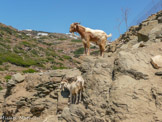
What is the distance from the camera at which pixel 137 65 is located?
586 cm

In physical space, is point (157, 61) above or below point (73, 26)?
below

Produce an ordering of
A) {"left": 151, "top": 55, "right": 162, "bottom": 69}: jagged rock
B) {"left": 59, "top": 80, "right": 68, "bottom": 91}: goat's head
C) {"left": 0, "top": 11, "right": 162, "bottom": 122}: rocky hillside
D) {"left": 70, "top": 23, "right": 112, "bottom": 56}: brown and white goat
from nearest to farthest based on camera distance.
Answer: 1. {"left": 0, "top": 11, "right": 162, "bottom": 122}: rocky hillside
2. {"left": 151, "top": 55, "right": 162, "bottom": 69}: jagged rock
3. {"left": 59, "top": 80, "right": 68, "bottom": 91}: goat's head
4. {"left": 70, "top": 23, "right": 112, "bottom": 56}: brown and white goat

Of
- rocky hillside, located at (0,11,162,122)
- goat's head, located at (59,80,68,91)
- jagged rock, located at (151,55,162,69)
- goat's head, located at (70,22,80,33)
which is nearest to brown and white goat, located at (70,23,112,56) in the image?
goat's head, located at (70,22,80,33)

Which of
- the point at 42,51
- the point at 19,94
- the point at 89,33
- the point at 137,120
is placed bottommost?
the point at 137,120

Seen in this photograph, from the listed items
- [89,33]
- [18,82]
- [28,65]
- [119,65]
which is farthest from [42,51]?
[119,65]

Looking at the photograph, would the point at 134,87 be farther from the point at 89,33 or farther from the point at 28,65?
the point at 28,65

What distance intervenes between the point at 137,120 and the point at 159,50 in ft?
10.2

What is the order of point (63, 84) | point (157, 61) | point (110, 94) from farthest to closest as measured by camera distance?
point (63, 84) → point (157, 61) → point (110, 94)

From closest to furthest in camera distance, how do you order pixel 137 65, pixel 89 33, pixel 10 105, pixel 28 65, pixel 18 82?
1. pixel 137 65
2. pixel 89 33
3. pixel 10 105
4. pixel 18 82
5. pixel 28 65

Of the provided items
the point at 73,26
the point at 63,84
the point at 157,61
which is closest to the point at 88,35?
the point at 73,26

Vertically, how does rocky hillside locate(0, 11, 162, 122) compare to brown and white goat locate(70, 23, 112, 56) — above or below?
below

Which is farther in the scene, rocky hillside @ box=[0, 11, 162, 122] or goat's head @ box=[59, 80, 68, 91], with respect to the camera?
goat's head @ box=[59, 80, 68, 91]

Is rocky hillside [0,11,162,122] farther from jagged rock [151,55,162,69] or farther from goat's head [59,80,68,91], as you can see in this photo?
goat's head [59,80,68,91]

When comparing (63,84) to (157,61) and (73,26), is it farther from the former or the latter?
(157,61)
